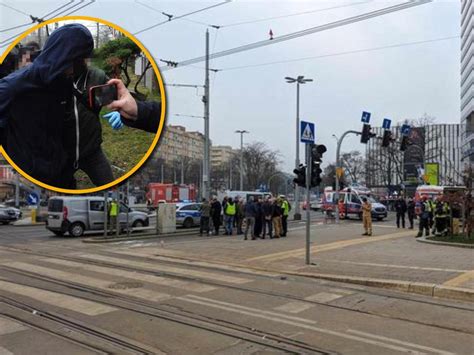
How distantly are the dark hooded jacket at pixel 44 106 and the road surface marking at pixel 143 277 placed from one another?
646 centimetres

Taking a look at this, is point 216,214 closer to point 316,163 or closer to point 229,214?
point 229,214

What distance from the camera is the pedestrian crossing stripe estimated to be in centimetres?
1370

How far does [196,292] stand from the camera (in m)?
9.66

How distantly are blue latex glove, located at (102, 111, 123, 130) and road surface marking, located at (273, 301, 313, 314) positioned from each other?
5216 millimetres

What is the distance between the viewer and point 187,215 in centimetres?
2817

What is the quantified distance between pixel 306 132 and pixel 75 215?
527 inches

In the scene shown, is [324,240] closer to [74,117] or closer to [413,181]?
[74,117]

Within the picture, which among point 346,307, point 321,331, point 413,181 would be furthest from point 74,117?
point 413,181

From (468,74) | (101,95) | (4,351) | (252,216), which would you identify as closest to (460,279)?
(4,351)

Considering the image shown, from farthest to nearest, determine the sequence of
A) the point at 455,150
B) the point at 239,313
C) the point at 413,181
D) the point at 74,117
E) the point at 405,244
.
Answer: the point at 455,150 → the point at 413,181 → the point at 405,244 → the point at 239,313 → the point at 74,117

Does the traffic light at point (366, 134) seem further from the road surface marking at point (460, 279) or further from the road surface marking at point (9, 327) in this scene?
the road surface marking at point (9, 327)

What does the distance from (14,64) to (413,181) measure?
75911 mm

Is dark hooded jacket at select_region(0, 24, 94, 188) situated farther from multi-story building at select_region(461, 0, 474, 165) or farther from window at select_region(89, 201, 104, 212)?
multi-story building at select_region(461, 0, 474, 165)

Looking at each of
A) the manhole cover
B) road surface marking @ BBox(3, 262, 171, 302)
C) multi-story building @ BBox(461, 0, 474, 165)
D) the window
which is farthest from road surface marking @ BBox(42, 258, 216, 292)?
multi-story building @ BBox(461, 0, 474, 165)
